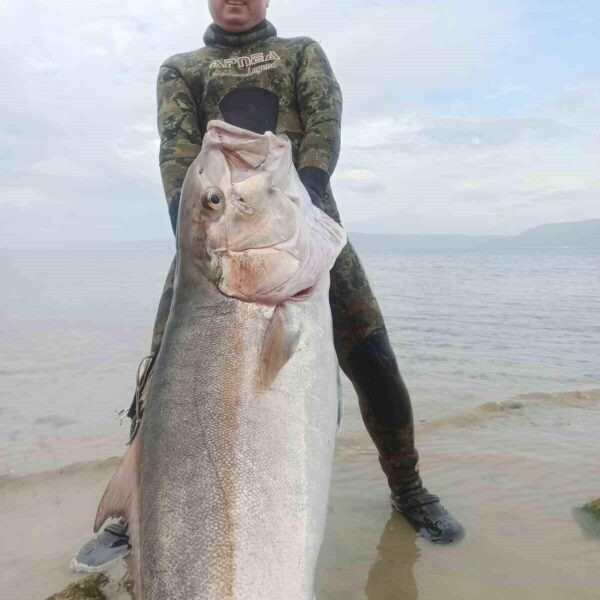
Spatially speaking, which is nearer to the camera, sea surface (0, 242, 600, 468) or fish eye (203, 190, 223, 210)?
fish eye (203, 190, 223, 210)

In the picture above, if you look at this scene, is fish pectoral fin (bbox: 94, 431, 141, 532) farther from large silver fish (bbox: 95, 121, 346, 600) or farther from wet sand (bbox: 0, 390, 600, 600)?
wet sand (bbox: 0, 390, 600, 600)

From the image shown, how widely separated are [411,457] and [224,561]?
252 centimetres

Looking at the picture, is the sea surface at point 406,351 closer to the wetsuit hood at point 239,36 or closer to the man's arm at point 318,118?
the wetsuit hood at point 239,36

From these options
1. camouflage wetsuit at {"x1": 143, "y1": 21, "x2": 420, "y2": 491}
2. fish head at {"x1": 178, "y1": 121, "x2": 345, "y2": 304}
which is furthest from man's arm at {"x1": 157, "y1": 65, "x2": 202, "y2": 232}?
fish head at {"x1": 178, "y1": 121, "x2": 345, "y2": 304}

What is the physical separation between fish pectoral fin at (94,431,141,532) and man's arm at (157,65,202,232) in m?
1.85

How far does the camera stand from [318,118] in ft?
12.1

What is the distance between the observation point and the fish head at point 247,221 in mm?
2240

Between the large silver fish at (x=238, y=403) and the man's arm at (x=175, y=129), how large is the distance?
1316 millimetres

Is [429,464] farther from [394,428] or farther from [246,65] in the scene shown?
[246,65]

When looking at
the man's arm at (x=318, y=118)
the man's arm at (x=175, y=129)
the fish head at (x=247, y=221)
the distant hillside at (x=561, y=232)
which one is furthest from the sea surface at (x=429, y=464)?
the distant hillside at (x=561, y=232)

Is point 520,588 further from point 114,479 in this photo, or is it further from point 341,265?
point 114,479

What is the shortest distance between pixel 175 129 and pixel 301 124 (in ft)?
2.72

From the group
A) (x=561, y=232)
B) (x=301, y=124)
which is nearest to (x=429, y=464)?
(x=301, y=124)

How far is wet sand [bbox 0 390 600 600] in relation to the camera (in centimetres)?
351
